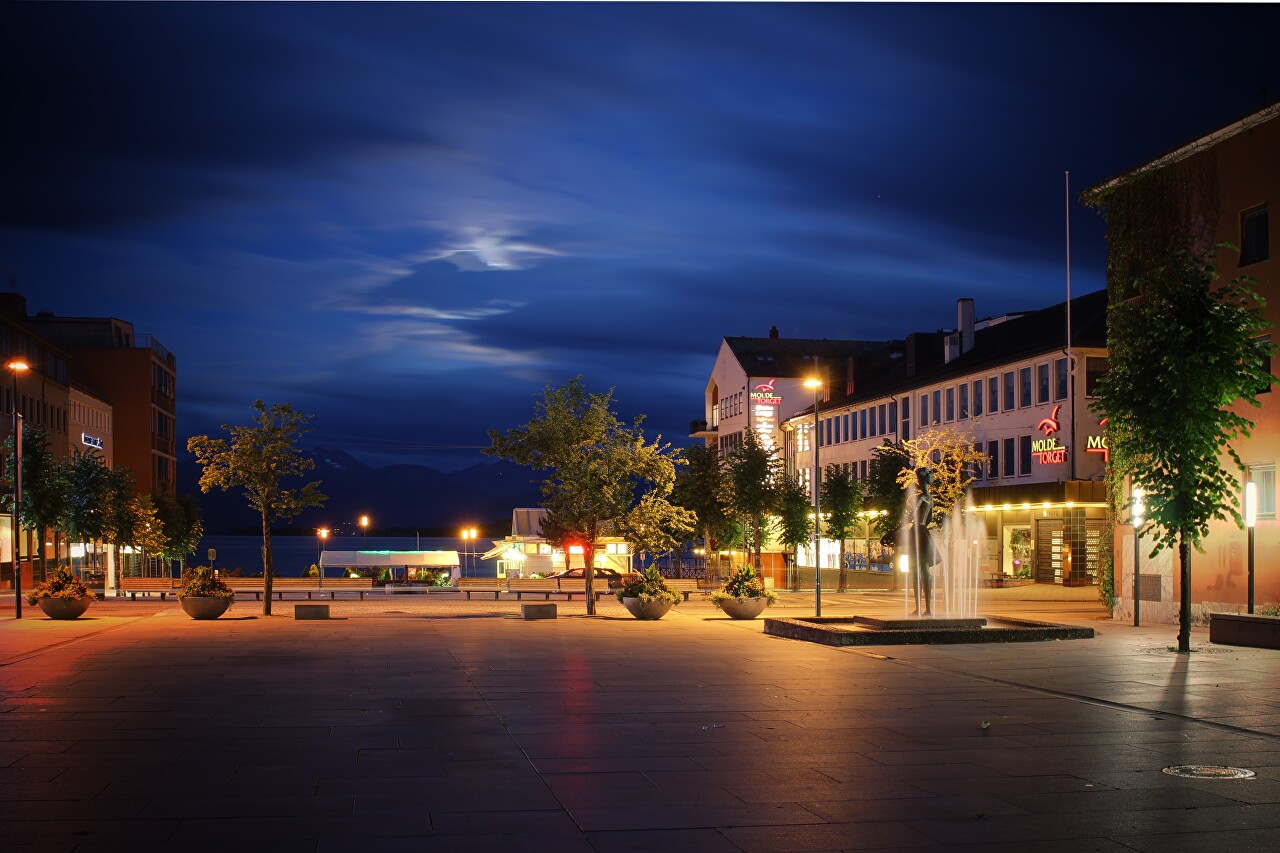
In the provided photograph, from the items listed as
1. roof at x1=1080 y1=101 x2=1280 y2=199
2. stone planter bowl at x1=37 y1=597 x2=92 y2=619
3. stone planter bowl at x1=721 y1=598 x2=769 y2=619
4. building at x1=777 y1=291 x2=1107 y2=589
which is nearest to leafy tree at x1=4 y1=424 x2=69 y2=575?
stone planter bowl at x1=37 y1=597 x2=92 y2=619

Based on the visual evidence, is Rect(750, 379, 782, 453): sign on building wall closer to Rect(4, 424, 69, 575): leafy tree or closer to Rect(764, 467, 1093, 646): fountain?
Rect(4, 424, 69, 575): leafy tree

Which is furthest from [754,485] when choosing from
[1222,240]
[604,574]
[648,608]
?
[1222,240]

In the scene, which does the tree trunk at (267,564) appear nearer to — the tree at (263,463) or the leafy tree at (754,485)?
the tree at (263,463)

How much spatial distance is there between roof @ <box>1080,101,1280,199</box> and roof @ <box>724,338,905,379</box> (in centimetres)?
6418

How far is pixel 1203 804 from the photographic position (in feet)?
33.8

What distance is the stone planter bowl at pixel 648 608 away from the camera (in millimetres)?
35219

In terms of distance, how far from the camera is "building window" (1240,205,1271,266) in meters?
29.4

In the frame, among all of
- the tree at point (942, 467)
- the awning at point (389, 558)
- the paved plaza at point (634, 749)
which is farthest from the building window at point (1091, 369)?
the awning at point (389, 558)

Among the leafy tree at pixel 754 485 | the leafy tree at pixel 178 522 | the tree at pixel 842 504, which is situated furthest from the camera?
the leafy tree at pixel 178 522

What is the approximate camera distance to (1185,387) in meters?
23.5

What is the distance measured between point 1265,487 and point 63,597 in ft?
93.5

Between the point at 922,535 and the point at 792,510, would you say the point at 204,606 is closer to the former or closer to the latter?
the point at 922,535

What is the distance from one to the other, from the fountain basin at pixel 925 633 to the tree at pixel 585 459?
387 inches

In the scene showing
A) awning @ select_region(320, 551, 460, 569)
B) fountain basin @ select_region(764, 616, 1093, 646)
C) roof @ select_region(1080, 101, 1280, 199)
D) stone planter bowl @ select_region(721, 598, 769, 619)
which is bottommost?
awning @ select_region(320, 551, 460, 569)
